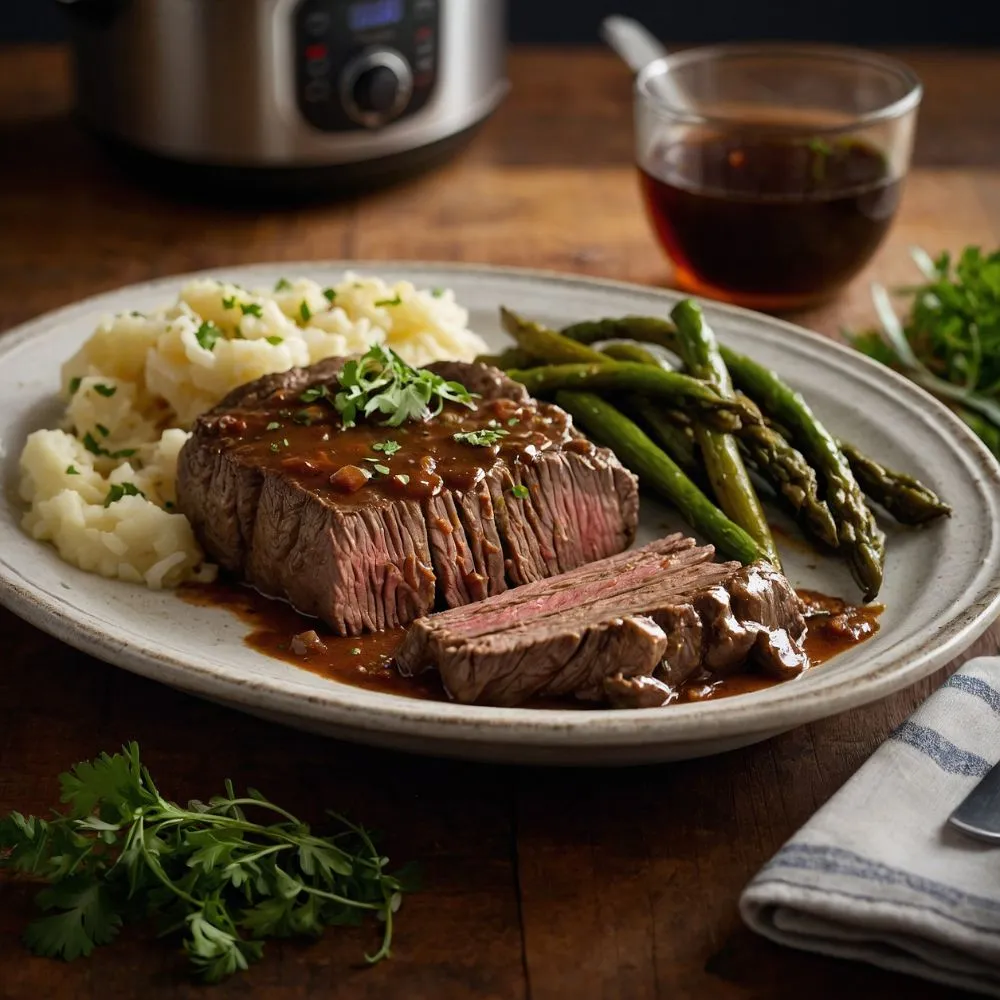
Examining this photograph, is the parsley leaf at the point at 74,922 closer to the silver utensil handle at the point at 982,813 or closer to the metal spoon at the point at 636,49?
the silver utensil handle at the point at 982,813

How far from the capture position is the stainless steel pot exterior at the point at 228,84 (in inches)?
255

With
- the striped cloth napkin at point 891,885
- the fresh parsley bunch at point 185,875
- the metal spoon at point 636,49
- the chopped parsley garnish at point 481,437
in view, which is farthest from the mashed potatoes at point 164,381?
the metal spoon at point 636,49

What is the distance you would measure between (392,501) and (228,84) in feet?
10.7

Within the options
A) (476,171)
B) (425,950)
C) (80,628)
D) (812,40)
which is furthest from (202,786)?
(812,40)

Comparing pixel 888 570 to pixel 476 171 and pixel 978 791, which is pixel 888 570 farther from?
pixel 476 171

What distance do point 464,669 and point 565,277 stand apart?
2.58 meters

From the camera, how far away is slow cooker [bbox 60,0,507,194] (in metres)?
6.50

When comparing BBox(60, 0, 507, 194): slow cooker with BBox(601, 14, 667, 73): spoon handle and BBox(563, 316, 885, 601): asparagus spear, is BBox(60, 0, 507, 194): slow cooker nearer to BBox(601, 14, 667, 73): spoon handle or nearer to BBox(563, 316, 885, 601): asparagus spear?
BBox(601, 14, 667, 73): spoon handle

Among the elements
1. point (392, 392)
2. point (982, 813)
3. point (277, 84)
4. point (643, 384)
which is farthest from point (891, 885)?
point (277, 84)

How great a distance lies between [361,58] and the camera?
6695 mm

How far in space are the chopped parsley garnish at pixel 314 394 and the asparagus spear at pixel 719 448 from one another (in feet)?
3.94

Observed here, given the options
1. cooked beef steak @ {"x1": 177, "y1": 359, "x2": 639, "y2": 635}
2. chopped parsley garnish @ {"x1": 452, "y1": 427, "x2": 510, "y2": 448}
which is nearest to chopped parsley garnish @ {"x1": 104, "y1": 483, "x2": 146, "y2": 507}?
cooked beef steak @ {"x1": 177, "y1": 359, "x2": 639, "y2": 635}

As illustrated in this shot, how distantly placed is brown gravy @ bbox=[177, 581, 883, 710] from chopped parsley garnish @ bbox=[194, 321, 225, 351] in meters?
0.86

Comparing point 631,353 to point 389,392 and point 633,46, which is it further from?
point 633,46
